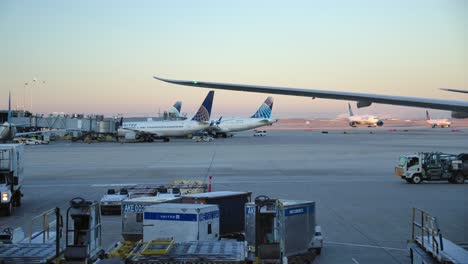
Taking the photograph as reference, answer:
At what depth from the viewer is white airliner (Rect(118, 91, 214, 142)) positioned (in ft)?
265

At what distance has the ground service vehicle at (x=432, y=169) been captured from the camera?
29500 millimetres

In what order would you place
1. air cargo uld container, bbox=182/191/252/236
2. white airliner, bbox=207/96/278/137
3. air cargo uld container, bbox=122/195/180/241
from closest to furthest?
air cargo uld container, bbox=122/195/180/241 → air cargo uld container, bbox=182/191/252/236 → white airliner, bbox=207/96/278/137

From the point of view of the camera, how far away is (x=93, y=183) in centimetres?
3047

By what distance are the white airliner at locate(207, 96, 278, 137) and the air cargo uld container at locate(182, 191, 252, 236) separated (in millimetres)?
81352

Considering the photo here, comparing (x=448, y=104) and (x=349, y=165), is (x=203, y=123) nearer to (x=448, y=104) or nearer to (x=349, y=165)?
(x=349, y=165)

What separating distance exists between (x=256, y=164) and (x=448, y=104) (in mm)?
26430

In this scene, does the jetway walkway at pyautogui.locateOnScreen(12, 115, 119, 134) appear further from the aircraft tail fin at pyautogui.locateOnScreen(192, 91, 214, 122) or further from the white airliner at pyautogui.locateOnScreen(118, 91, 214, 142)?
the aircraft tail fin at pyautogui.locateOnScreen(192, 91, 214, 122)

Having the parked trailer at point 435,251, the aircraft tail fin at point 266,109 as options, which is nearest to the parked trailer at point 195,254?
the parked trailer at point 435,251

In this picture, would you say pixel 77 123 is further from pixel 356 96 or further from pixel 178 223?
pixel 178 223

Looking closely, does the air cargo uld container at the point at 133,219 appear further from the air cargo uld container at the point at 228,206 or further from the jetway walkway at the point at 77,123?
the jetway walkway at the point at 77,123

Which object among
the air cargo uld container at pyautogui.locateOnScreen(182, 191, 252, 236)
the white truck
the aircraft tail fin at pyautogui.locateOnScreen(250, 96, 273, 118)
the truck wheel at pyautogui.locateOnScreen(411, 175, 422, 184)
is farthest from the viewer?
the aircraft tail fin at pyautogui.locateOnScreen(250, 96, 273, 118)

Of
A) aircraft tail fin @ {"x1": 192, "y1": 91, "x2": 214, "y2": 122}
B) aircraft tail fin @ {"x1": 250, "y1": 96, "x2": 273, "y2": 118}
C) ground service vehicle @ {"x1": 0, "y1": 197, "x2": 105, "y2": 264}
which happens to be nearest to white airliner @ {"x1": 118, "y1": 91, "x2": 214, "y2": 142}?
aircraft tail fin @ {"x1": 192, "y1": 91, "x2": 214, "y2": 122}

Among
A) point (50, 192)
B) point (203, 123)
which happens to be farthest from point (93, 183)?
point (203, 123)

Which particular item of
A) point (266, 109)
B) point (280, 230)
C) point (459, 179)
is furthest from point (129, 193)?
point (266, 109)
